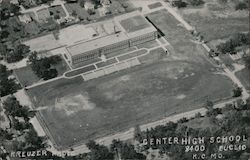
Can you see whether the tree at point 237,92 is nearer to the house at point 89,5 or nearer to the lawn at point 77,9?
the lawn at point 77,9

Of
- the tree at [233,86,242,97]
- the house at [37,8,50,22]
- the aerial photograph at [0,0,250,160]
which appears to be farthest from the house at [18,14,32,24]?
the tree at [233,86,242,97]

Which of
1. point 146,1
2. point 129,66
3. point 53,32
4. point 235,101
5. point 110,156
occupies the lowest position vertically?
point 110,156

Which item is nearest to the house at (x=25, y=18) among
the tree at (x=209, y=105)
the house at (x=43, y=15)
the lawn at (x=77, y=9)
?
the house at (x=43, y=15)

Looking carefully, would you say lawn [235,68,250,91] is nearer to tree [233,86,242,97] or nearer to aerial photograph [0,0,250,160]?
aerial photograph [0,0,250,160]

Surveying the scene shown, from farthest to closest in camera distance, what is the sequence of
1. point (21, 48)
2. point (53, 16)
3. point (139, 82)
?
point (53, 16)
point (21, 48)
point (139, 82)

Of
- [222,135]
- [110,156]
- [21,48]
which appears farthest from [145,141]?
[21,48]

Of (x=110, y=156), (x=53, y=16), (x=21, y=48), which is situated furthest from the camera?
(x=53, y=16)

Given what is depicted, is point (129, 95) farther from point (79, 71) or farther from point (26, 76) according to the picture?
point (26, 76)

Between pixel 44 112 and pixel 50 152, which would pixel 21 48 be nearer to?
pixel 44 112
